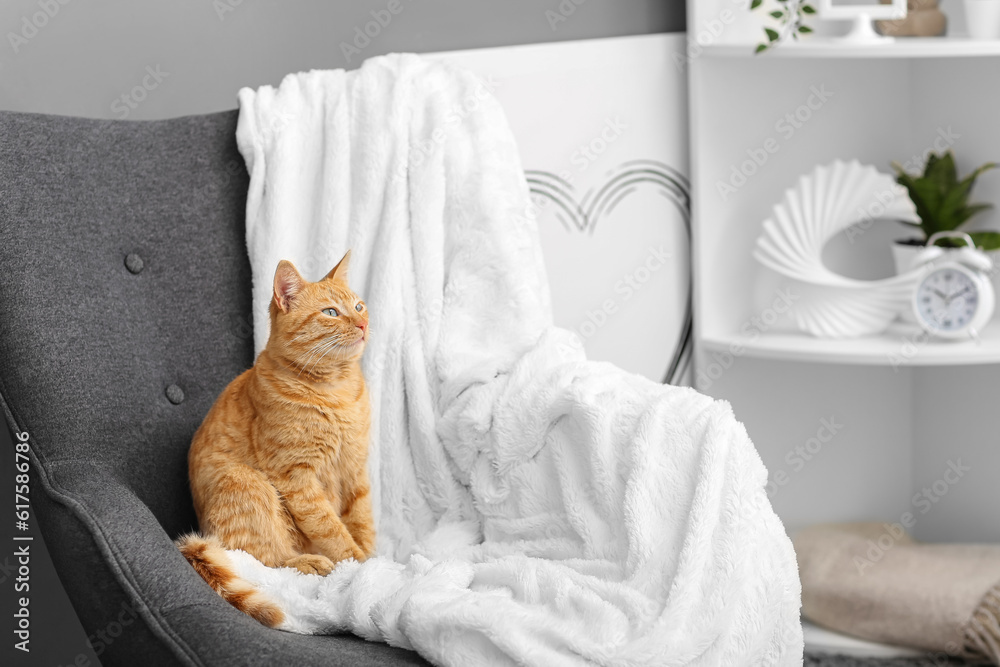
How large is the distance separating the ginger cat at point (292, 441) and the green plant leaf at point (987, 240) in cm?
132

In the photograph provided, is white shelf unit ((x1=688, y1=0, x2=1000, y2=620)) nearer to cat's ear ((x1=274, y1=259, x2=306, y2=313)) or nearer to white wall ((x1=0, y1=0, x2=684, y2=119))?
white wall ((x1=0, y1=0, x2=684, y2=119))

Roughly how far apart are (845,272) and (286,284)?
1372 mm

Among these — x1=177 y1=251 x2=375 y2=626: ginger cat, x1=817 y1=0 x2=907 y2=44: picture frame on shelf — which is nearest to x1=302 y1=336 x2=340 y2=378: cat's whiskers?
x1=177 y1=251 x2=375 y2=626: ginger cat

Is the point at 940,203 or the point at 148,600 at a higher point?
the point at 940,203

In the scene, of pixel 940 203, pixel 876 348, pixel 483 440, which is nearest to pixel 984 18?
Result: pixel 940 203

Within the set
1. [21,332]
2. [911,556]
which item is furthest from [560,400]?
[911,556]

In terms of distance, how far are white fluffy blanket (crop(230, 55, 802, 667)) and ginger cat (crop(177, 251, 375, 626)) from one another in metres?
0.05

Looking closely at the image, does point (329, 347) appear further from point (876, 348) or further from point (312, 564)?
point (876, 348)

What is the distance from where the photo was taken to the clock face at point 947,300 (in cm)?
185

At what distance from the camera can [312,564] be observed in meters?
1.20

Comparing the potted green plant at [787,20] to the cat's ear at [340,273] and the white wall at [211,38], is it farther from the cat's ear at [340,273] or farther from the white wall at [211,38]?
the cat's ear at [340,273]

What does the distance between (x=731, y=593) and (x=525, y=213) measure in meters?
0.72

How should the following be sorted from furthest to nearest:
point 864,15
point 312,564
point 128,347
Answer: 1. point 864,15
2. point 128,347
3. point 312,564

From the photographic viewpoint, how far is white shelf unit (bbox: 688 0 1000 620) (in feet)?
6.49
